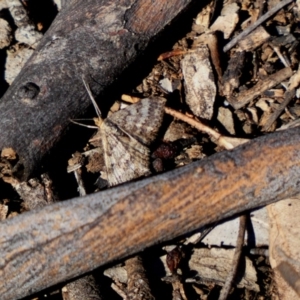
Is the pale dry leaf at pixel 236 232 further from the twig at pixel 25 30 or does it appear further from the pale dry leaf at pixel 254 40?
the twig at pixel 25 30

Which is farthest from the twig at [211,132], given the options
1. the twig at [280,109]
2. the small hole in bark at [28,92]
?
the small hole in bark at [28,92]

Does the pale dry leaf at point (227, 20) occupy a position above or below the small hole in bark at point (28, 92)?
above

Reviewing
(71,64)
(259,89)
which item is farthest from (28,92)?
(259,89)

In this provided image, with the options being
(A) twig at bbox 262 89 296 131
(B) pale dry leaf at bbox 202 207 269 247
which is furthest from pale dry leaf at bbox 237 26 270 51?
(B) pale dry leaf at bbox 202 207 269 247

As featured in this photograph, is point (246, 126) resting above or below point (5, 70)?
below

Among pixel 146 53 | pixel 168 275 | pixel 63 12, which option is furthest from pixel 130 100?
pixel 168 275

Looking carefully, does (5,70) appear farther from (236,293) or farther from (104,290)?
(236,293)

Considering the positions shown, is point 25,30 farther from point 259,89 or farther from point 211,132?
point 259,89
